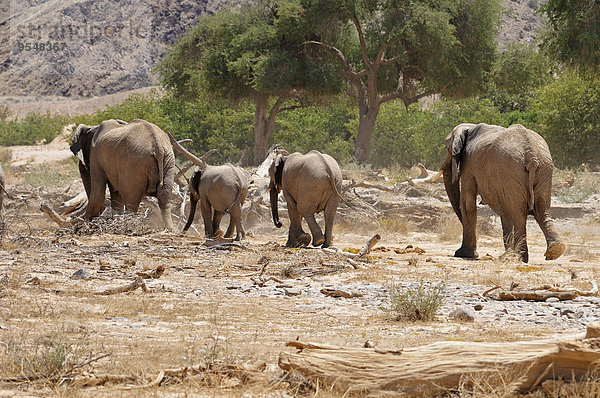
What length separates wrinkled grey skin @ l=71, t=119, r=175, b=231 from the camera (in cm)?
1409

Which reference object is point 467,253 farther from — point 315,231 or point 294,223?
point 294,223

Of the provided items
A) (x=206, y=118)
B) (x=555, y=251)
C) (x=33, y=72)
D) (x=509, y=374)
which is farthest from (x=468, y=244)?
(x=33, y=72)

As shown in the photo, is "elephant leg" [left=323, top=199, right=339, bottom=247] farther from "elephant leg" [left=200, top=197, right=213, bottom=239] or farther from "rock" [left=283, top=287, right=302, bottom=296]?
"rock" [left=283, top=287, right=302, bottom=296]

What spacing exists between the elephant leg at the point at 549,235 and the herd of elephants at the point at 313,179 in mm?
15

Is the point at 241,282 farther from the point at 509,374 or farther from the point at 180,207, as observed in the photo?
the point at 180,207

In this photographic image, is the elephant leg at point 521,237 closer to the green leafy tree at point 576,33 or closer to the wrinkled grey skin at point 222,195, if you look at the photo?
the wrinkled grey skin at point 222,195

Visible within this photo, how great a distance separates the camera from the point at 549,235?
11.9m

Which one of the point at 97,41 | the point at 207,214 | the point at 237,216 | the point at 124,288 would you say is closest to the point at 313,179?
the point at 237,216

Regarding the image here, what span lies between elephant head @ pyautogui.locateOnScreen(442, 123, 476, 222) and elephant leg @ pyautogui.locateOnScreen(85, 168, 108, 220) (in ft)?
21.4

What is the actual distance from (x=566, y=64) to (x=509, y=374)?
1976 centimetres

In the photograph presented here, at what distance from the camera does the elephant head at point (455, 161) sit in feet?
43.2

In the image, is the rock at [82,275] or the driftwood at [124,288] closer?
the driftwood at [124,288]

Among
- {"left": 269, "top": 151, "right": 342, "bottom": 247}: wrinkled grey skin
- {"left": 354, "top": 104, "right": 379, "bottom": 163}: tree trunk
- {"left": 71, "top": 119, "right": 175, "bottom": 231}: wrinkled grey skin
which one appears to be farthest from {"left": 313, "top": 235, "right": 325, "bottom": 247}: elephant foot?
{"left": 354, "top": 104, "right": 379, "bottom": 163}: tree trunk

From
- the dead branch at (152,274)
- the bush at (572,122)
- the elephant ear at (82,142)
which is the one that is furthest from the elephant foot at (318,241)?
the bush at (572,122)
